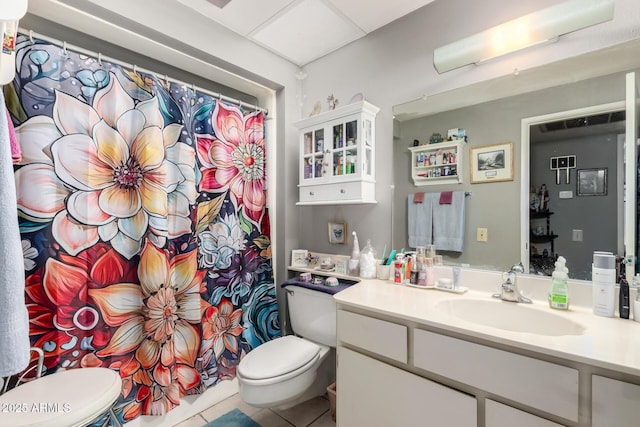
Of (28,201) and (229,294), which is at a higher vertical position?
(28,201)

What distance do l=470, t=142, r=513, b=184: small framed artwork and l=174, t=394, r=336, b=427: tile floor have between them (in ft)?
5.27

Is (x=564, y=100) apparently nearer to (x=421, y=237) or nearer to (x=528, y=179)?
(x=528, y=179)

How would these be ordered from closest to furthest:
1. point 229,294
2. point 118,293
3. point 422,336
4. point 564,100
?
point 422,336 < point 564,100 < point 118,293 < point 229,294

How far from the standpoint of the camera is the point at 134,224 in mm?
1534

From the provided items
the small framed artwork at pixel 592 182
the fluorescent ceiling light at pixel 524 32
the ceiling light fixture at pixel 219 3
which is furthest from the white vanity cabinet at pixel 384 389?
the ceiling light fixture at pixel 219 3

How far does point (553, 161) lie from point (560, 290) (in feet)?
1.79

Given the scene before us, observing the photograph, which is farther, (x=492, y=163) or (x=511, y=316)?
(x=492, y=163)

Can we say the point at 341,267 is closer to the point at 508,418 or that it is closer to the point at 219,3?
the point at 508,418

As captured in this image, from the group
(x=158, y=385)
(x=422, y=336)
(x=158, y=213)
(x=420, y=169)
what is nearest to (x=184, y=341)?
(x=158, y=385)

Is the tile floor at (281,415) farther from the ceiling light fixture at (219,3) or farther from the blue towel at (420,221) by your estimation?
the ceiling light fixture at (219,3)

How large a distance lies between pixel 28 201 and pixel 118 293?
0.58 meters

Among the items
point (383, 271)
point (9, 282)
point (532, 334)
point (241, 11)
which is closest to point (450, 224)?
point (383, 271)

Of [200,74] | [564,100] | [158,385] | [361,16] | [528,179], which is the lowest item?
[158,385]

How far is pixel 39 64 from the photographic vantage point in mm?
1259
